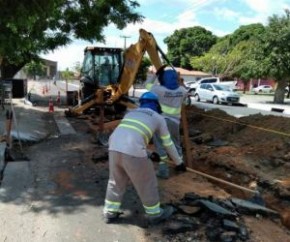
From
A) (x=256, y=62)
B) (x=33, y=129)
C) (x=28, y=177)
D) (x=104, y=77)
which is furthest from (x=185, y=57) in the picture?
(x=28, y=177)

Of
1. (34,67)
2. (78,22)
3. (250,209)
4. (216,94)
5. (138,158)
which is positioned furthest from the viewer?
(34,67)

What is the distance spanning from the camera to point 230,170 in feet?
31.9

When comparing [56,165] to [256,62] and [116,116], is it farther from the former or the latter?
[256,62]

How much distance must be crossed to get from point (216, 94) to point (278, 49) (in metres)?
6.88

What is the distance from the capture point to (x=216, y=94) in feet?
121

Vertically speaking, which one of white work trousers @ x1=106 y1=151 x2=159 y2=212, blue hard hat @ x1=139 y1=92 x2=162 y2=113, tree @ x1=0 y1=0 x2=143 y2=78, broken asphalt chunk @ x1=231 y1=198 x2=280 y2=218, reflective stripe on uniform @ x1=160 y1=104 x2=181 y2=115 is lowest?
broken asphalt chunk @ x1=231 y1=198 x2=280 y2=218

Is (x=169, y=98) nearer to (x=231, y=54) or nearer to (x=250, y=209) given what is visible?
(x=250, y=209)

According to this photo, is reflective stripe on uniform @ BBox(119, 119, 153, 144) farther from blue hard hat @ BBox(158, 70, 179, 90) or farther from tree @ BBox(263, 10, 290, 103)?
tree @ BBox(263, 10, 290, 103)

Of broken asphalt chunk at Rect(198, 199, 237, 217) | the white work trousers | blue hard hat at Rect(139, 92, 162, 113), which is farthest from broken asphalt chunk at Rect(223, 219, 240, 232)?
blue hard hat at Rect(139, 92, 162, 113)

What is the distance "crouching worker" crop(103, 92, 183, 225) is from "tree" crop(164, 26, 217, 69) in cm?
8772

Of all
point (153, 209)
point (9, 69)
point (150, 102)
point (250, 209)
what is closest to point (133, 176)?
point (153, 209)

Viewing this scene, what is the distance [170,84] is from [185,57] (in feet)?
284

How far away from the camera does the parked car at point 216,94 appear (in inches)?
1425

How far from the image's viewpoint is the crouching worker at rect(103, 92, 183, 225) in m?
5.84
